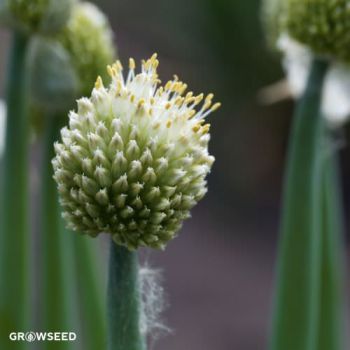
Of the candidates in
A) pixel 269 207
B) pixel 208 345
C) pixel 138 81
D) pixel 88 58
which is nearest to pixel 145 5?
pixel 269 207

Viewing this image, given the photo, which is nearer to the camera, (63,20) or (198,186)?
(198,186)

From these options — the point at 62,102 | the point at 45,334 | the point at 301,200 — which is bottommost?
the point at 45,334

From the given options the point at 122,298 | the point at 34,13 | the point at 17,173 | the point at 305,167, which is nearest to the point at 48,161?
the point at 17,173

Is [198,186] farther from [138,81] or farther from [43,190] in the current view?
[43,190]

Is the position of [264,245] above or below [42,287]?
above

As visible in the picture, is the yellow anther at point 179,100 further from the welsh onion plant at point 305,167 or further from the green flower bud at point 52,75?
the green flower bud at point 52,75

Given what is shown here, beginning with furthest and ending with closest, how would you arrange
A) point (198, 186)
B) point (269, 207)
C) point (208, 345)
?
point (269, 207)
point (208, 345)
point (198, 186)
